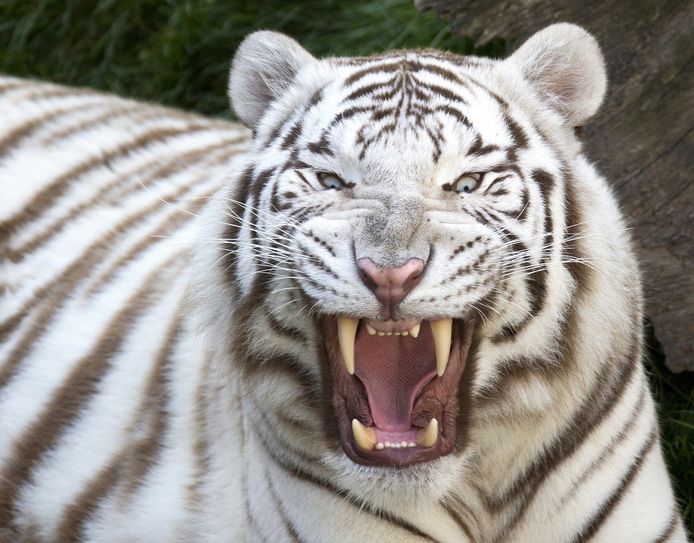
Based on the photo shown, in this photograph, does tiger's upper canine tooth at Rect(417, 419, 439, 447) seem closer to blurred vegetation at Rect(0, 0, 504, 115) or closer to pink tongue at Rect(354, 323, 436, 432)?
pink tongue at Rect(354, 323, 436, 432)

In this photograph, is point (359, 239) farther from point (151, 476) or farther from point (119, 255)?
point (119, 255)

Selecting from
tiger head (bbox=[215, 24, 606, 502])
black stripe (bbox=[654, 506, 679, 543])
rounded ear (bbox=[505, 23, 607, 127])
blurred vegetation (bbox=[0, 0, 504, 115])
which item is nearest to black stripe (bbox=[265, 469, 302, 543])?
tiger head (bbox=[215, 24, 606, 502])

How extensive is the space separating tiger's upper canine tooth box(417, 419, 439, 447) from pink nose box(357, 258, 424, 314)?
26cm

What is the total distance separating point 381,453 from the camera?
7.02 ft

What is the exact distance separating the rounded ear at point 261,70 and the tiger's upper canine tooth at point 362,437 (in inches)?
30.5

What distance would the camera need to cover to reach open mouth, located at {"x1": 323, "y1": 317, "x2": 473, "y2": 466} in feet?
7.02

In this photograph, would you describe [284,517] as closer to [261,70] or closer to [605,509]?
[605,509]

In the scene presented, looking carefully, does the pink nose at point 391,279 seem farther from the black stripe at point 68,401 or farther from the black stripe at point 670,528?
the black stripe at point 68,401

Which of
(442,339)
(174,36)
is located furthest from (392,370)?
(174,36)

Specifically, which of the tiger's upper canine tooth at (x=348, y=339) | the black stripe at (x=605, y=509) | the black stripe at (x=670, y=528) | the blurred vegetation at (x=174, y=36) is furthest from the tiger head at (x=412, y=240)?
the blurred vegetation at (x=174, y=36)

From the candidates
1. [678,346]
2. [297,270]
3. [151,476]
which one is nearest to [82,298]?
[151,476]

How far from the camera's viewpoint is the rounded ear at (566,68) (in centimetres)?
242

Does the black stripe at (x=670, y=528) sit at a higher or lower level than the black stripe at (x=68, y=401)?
higher

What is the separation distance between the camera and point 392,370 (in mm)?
2207
